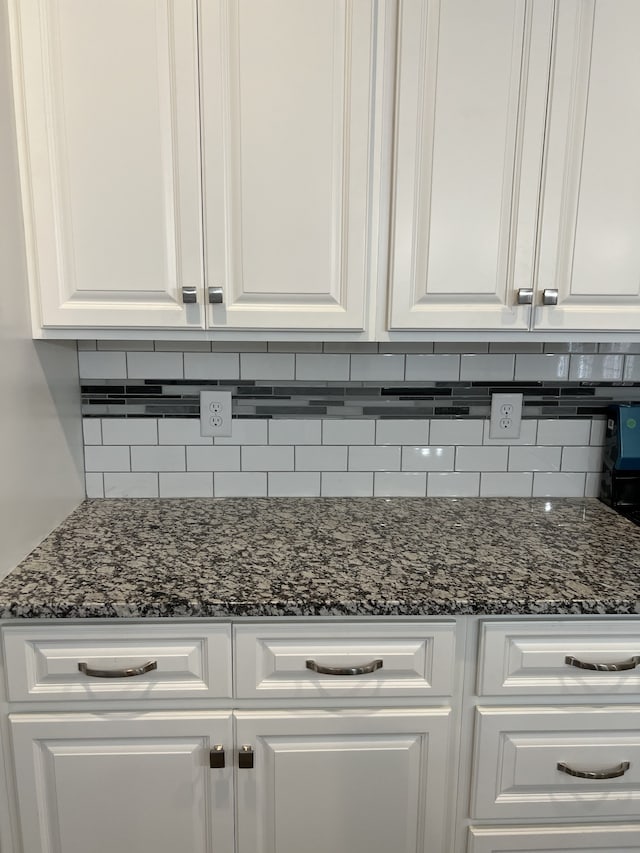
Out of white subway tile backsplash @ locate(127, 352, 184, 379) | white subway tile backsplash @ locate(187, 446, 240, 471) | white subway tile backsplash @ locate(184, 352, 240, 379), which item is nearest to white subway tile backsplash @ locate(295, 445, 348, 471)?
white subway tile backsplash @ locate(187, 446, 240, 471)

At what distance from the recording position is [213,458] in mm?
1584

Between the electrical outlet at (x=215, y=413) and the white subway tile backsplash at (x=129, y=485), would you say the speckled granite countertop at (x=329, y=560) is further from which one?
the electrical outlet at (x=215, y=413)

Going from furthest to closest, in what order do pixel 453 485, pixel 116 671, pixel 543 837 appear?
pixel 453 485 → pixel 543 837 → pixel 116 671

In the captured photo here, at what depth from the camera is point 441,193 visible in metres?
1.20

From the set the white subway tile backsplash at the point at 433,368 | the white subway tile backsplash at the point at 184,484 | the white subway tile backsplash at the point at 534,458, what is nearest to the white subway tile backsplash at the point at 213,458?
the white subway tile backsplash at the point at 184,484

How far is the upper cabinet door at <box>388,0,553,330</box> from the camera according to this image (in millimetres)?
1145

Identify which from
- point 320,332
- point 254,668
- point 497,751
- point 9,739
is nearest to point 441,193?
point 320,332

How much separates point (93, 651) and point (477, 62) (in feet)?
4.62

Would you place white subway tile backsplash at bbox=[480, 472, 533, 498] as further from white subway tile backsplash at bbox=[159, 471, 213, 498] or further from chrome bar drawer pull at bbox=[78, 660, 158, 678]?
chrome bar drawer pull at bbox=[78, 660, 158, 678]

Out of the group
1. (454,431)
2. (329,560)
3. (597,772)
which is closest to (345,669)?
(329,560)

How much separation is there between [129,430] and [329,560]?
712 millimetres

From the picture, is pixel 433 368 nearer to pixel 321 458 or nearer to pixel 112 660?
pixel 321 458

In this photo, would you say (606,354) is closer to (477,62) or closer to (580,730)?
(477,62)

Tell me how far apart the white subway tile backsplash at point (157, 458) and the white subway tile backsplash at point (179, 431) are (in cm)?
2
